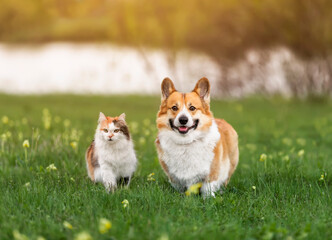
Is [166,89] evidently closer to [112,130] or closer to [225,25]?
[112,130]

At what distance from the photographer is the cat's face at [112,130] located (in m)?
5.28

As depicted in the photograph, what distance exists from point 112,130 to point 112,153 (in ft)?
0.96

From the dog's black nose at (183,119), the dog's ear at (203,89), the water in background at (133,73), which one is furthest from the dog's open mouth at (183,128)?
the water in background at (133,73)

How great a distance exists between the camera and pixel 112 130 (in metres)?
5.31

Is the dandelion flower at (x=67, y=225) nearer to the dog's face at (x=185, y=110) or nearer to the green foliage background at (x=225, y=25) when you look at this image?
the dog's face at (x=185, y=110)

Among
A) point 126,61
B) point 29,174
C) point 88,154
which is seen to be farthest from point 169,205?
point 126,61

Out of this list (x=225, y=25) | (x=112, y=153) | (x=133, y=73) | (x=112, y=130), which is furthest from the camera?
(x=133, y=73)

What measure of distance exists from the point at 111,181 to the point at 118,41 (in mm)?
13487

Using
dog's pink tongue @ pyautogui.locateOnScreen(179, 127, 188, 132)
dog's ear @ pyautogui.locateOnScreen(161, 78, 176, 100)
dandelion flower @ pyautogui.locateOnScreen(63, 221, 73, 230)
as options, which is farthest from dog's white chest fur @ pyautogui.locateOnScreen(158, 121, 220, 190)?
dandelion flower @ pyautogui.locateOnScreen(63, 221, 73, 230)

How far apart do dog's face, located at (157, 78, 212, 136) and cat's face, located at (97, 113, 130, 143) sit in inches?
23.6

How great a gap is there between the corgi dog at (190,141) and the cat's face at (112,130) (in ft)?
1.73

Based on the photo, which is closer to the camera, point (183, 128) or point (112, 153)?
point (183, 128)

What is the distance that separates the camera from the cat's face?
5281 mm

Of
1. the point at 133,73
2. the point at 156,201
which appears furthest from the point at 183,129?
the point at 133,73
